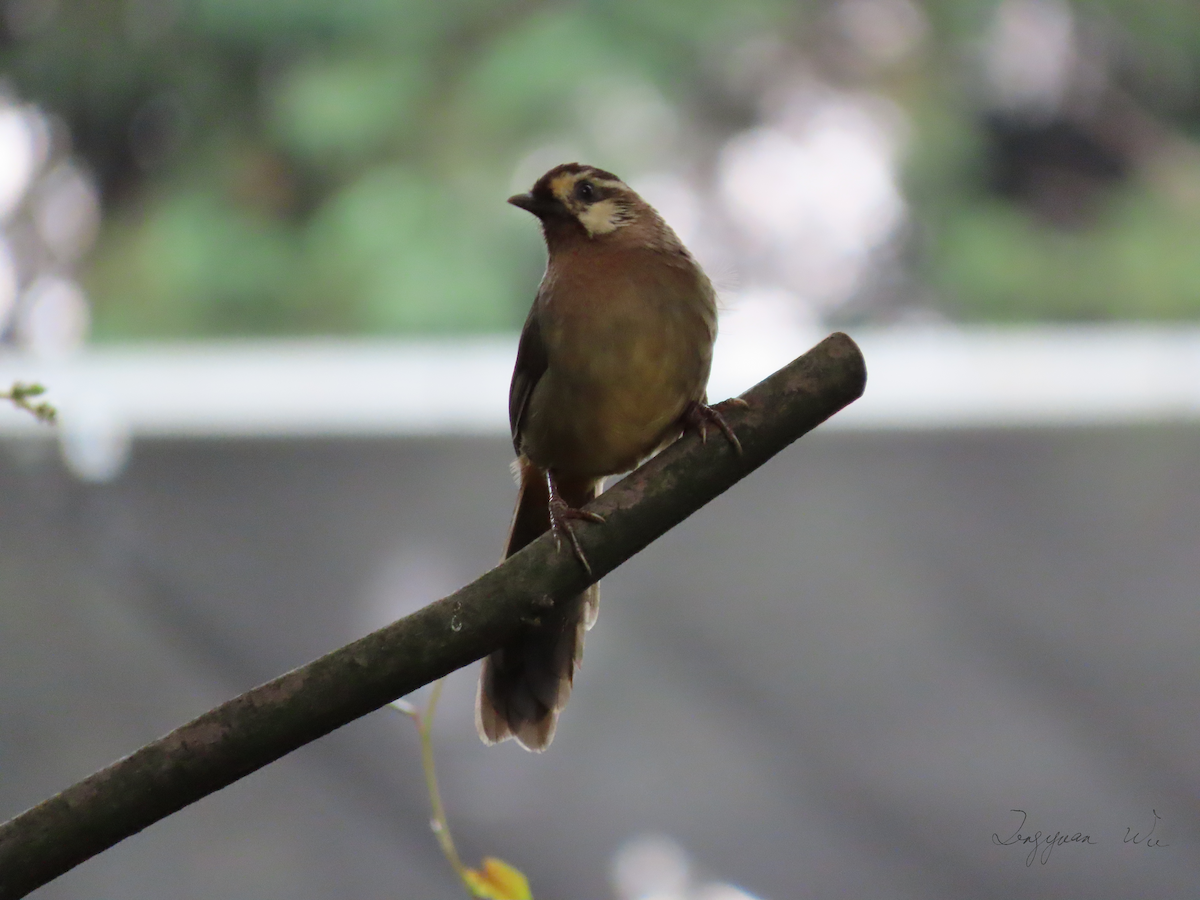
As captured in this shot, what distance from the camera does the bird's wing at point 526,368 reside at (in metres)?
1.23

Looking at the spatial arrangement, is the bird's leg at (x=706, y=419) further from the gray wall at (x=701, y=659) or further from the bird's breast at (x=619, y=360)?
the gray wall at (x=701, y=659)

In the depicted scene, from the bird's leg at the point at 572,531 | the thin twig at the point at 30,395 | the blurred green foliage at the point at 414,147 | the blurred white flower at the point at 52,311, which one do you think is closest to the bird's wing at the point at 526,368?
the bird's leg at the point at 572,531

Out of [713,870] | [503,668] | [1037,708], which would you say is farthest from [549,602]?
[1037,708]

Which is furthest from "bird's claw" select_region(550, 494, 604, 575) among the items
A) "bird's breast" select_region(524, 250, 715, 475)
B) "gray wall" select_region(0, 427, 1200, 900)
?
"gray wall" select_region(0, 427, 1200, 900)

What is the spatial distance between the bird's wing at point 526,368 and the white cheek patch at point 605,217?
4.0 inches

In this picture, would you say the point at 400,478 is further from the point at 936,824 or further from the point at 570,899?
the point at 936,824

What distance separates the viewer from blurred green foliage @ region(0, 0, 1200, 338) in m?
3.71

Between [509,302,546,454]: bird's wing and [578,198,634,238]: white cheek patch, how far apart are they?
101mm

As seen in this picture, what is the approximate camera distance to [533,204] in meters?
1.31

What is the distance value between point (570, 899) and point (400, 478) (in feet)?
2.74

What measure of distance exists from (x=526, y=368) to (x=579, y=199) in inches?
7.3

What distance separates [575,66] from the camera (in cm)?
378
